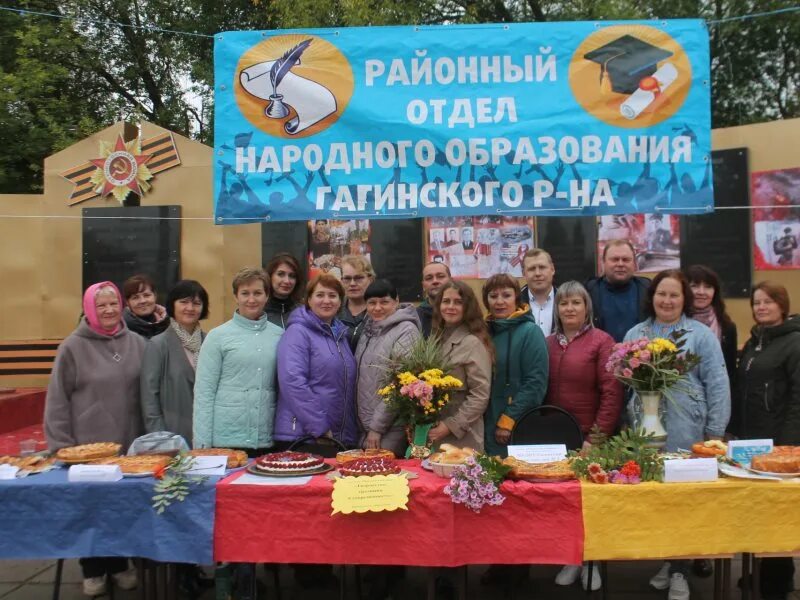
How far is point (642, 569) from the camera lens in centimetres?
458

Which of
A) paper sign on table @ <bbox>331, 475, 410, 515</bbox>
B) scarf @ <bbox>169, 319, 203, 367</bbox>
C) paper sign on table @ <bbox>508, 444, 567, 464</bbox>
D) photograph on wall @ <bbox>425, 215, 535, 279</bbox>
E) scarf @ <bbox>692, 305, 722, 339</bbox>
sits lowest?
paper sign on table @ <bbox>331, 475, 410, 515</bbox>

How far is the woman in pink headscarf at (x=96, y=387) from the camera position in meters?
3.97

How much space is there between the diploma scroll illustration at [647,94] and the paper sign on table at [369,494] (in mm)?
2411

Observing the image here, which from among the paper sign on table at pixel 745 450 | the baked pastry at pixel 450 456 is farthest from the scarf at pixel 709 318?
the baked pastry at pixel 450 456

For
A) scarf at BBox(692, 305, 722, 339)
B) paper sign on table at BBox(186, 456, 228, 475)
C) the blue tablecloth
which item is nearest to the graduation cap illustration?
scarf at BBox(692, 305, 722, 339)

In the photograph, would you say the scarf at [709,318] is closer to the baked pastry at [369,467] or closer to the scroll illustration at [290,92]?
the baked pastry at [369,467]

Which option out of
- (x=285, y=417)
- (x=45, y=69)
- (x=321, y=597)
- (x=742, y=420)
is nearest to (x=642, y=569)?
(x=742, y=420)

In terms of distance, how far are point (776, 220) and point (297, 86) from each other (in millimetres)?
4008

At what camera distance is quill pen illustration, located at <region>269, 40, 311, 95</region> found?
4.08m

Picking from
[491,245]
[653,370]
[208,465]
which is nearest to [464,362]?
[653,370]

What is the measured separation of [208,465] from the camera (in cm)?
355

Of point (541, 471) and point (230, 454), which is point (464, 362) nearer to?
point (541, 471)

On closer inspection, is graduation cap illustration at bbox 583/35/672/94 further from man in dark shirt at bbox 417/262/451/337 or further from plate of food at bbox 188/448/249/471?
plate of food at bbox 188/448/249/471

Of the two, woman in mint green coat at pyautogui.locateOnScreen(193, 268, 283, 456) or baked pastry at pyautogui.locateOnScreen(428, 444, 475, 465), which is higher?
woman in mint green coat at pyautogui.locateOnScreen(193, 268, 283, 456)
